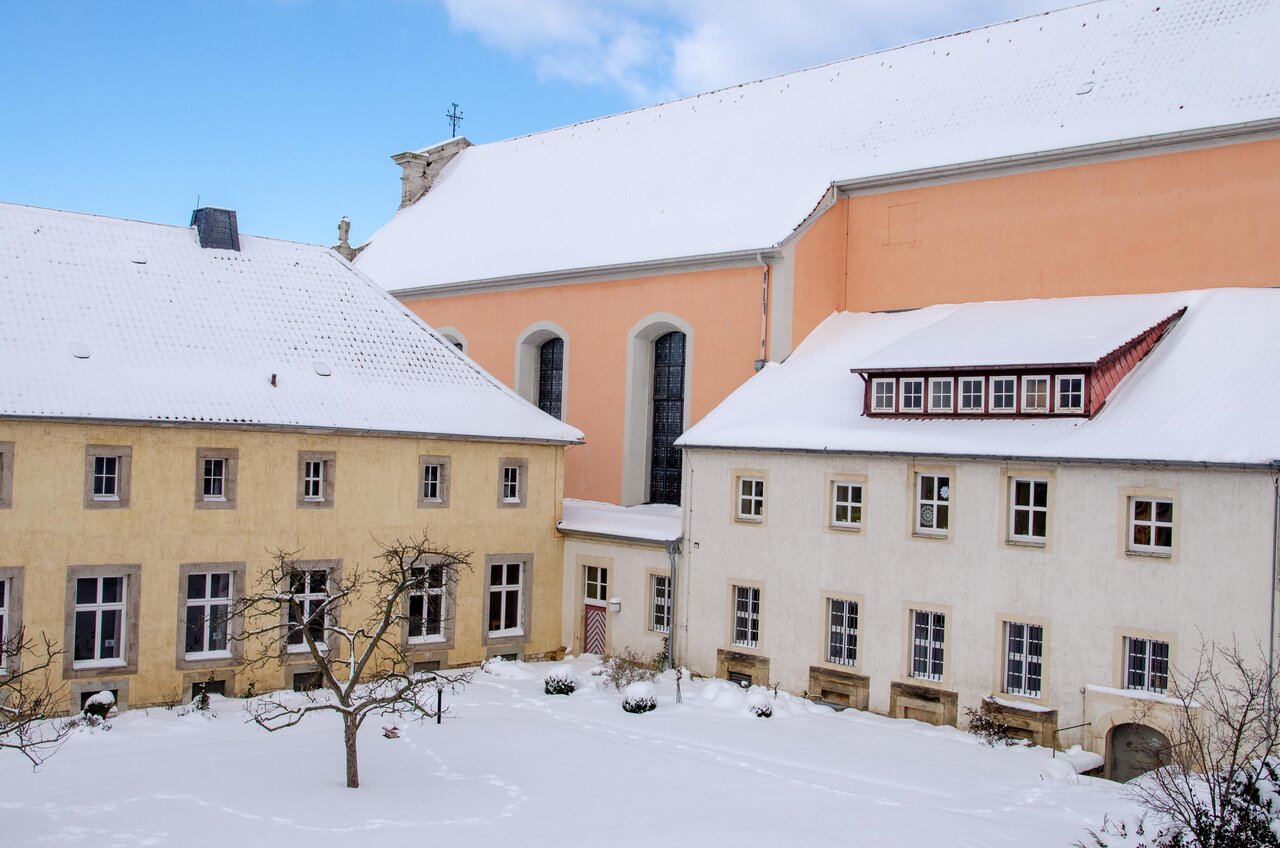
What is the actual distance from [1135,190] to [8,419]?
23.5 m

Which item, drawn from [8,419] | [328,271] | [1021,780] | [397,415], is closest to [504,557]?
[397,415]

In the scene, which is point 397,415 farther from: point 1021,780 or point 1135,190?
point 1135,190

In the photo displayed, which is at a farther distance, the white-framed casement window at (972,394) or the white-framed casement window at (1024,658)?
the white-framed casement window at (972,394)

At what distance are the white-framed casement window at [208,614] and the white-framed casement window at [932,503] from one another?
1402 centimetres

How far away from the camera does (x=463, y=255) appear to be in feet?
128

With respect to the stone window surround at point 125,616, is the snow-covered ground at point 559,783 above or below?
below

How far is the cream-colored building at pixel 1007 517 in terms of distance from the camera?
20.1 metres

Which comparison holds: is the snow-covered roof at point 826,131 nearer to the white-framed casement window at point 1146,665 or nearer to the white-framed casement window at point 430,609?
the white-framed casement window at point 430,609

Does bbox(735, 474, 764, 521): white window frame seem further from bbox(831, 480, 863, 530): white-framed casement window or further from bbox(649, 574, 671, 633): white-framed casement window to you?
bbox(649, 574, 671, 633): white-framed casement window

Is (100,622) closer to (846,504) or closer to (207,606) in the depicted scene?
(207,606)

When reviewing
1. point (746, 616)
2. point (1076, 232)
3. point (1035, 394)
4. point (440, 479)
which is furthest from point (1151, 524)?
point (440, 479)

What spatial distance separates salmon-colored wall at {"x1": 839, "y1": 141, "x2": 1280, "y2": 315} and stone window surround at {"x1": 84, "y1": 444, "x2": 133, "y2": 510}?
15.9 metres

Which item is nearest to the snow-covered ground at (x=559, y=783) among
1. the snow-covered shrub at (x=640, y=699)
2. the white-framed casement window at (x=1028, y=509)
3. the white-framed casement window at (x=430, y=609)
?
the snow-covered shrub at (x=640, y=699)

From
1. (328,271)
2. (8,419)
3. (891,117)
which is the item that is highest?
(891,117)
